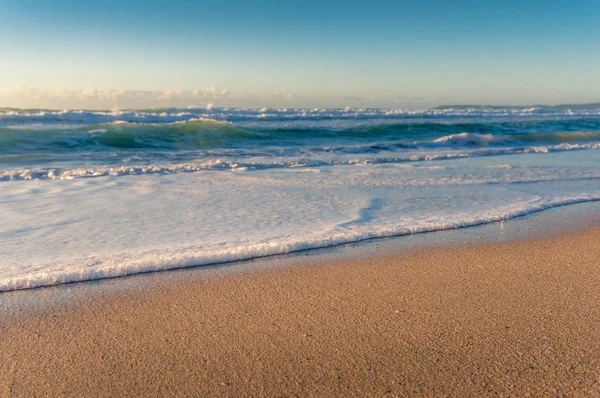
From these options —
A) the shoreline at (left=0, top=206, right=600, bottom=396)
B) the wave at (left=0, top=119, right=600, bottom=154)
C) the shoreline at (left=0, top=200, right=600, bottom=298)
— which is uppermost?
the shoreline at (left=0, top=206, right=600, bottom=396)

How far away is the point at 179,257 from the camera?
3625mm

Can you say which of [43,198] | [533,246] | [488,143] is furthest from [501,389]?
[488,143]

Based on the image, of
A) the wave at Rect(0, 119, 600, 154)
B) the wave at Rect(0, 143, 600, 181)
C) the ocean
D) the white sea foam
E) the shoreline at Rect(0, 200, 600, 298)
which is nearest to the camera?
the shoreline at Rect(0, 200, 600, 298)

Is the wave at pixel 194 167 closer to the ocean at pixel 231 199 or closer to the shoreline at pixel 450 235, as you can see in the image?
the ocean at pixel 231 199

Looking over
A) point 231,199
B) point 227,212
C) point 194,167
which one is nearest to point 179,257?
point 227,212

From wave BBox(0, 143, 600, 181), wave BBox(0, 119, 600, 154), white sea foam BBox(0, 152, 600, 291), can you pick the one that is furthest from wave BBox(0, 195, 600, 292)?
wave BBox(0, 119, 600, 154)

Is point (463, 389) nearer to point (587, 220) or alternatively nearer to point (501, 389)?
point (501, 389)

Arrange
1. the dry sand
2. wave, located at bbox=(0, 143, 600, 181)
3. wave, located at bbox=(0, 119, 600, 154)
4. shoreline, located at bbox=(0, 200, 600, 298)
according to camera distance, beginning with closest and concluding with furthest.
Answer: the dry sand < shoreline, located at bbox=(0, 200, 600, 298) < wave, located at bbox=(0, 143, 600, 181) < wave, located at bbox=(0, 119, 600, 154)

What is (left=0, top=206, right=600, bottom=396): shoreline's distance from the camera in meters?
2.08

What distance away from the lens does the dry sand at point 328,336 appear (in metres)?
2.06

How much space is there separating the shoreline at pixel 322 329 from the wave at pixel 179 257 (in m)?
0.10

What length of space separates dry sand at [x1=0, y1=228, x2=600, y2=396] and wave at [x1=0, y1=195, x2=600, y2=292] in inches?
13.4

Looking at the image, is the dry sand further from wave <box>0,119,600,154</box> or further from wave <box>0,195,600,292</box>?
wave <box>0,119,600,154</box>

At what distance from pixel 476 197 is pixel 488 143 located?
10621 mm
